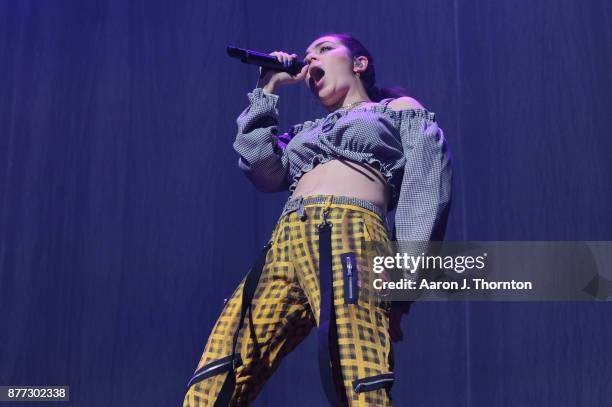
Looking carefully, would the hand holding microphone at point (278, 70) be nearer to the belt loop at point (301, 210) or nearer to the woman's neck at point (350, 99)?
the woman's neck at point (350, 99)

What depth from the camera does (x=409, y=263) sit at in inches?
47.6

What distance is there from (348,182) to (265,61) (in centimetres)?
32

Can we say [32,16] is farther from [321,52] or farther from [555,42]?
[555,42]

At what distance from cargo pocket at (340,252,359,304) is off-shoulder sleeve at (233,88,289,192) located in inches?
11.3

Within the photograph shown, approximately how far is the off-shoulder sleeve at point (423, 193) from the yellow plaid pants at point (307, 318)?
45mm

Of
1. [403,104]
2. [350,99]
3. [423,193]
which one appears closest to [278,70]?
[350,99]

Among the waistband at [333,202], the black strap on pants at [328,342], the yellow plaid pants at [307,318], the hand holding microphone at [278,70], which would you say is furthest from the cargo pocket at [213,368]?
the hand holding microphone at [278,70]

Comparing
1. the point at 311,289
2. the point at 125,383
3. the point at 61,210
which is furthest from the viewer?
the point at 61,210

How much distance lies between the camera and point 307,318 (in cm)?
130

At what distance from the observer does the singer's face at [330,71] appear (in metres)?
1.45

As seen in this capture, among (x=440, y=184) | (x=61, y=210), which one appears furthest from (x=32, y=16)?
(x=440, y=184)

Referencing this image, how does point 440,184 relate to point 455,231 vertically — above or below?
below

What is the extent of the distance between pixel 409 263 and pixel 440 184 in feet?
0.49

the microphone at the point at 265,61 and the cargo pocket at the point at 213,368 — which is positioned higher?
the microphone at the point at 265,61
